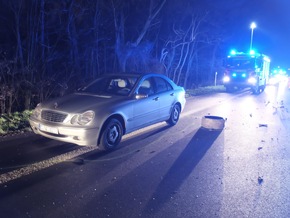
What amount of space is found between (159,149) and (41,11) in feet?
26.4

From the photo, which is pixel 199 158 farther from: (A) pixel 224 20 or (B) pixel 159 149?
(A) pixel 224 20

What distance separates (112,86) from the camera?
22.3 ft

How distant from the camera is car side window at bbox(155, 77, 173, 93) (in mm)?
7291

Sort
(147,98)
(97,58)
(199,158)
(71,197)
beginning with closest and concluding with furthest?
1. (71,197)
2. (199,158)
3. (147,98)
4. (97,58)

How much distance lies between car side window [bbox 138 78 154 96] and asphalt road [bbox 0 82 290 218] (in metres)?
1.07

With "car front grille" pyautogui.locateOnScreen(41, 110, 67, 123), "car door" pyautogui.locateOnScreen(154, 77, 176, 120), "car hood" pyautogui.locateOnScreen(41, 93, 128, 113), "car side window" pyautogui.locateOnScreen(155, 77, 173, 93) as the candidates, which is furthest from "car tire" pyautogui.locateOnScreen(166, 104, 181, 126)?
"car front grille" pyautogui.locateOnScreen(41, 110, 67, 123)

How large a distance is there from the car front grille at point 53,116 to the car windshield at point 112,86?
1.29m

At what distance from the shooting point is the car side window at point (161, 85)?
7.29 meters

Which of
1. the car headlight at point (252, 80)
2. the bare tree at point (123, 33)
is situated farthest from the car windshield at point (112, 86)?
the car headlight at point (252, 80)

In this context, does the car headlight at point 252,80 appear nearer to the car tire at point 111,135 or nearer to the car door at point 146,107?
the car door at point 146,107

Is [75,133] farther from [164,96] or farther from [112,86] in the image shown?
→ [164,96]

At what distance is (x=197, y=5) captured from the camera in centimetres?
1964

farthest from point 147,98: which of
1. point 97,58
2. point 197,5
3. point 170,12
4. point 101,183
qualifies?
point 197,5

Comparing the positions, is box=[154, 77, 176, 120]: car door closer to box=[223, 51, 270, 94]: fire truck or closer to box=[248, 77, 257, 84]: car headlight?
box=[248, 77, 257, 84]: car headlight
